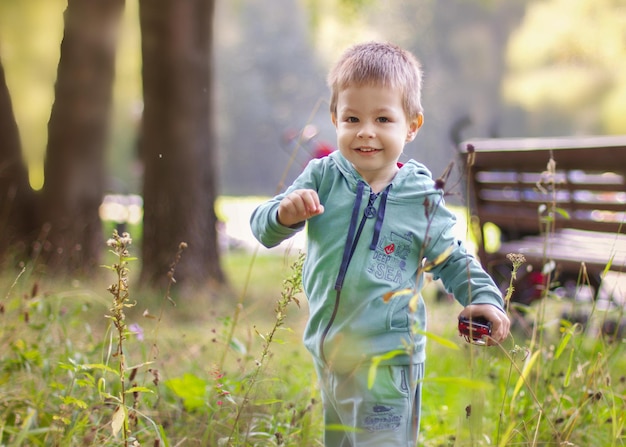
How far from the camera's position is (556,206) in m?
3.86

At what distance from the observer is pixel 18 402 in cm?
220

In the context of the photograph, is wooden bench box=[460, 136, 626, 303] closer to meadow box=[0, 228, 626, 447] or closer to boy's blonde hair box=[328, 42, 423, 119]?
meadow box=[0, 228, 626, 447]

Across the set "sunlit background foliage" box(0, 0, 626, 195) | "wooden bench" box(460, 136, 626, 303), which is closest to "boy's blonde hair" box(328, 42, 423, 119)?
"wooden bench" box(460, 136, 626, 303)

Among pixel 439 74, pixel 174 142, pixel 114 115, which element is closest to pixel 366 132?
pixel 174 142

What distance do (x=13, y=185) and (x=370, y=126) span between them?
15.4 feet

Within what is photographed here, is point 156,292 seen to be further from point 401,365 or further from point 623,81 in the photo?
point 623,81

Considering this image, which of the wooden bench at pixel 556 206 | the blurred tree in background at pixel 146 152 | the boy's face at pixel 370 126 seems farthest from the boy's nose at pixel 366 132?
the blurred tree in background at pixel 146 152

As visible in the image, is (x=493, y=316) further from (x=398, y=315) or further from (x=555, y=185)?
(x=555, y=185)

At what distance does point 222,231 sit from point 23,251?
18.7ft

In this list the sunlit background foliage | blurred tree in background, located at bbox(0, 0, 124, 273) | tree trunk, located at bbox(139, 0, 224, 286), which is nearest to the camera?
tree trunk, located at bbox(139, 0, 224, 286)

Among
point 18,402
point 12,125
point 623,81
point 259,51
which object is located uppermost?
point 259,51

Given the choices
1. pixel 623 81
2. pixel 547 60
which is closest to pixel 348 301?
pixel 623 81

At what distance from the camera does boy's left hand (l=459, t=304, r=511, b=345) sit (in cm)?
162

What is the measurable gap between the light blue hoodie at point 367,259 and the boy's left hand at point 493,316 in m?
0.03
